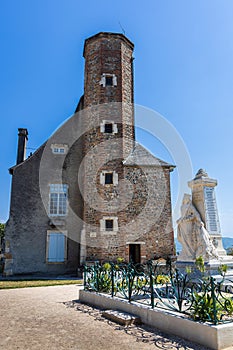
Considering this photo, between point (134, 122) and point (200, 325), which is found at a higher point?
point (134, 122)

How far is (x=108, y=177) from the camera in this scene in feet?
47.8

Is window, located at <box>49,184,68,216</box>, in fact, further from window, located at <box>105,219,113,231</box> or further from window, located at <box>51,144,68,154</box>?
window, located at <box>105,219,113,231</box>

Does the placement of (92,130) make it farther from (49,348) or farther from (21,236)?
(49,348)

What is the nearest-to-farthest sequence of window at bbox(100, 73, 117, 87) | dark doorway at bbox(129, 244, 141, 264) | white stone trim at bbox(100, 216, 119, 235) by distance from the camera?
1. white stone trim at bbox(100, 216, 119, 235)
2. dark doorway at bbox(129, 244, 141, 264)
3. window at bbox(100, 73, 117, 87)

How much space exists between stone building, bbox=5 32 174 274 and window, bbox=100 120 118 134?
0.05 meters

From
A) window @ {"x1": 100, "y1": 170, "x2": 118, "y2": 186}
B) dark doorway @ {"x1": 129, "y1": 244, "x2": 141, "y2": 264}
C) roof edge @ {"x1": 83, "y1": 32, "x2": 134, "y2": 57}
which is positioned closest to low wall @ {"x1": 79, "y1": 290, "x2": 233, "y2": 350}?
dark doorway @ {"x1": 129, "y1": 244, "x2": 141, "y2": 264}

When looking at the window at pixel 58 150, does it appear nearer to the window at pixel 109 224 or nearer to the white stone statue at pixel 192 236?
the window at pixel 109 224

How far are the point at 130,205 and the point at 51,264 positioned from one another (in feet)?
17.0

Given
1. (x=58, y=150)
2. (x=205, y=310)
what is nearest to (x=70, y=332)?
(x=205, y=310)

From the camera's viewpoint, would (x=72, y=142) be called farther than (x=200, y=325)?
Yes

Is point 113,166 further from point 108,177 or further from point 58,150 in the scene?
point 58,150

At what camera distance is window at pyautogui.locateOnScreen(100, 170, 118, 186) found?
14344mm

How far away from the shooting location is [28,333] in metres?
4.29

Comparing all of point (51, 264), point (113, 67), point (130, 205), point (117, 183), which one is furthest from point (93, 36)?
point (51, 264)
